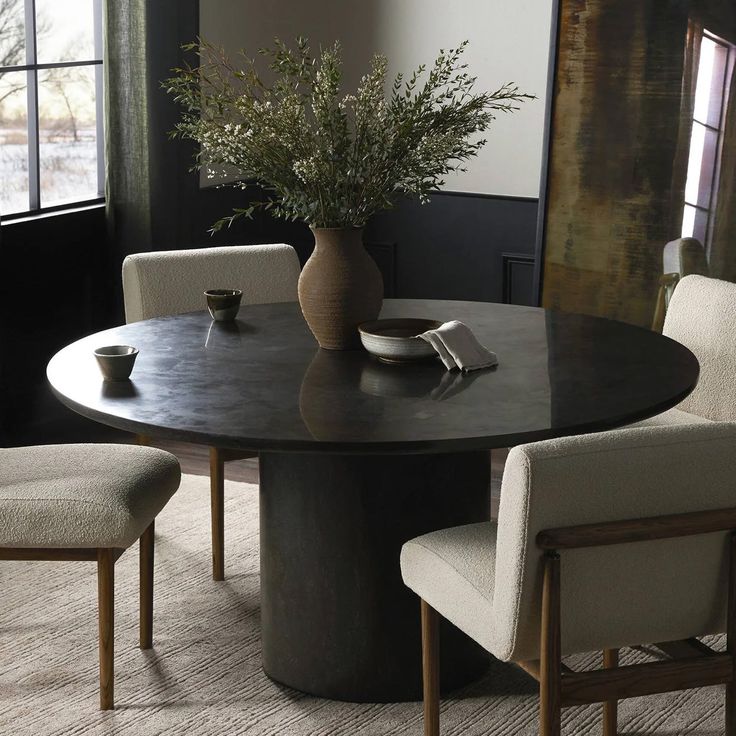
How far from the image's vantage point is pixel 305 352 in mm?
2623

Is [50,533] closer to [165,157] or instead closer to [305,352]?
[305,352]

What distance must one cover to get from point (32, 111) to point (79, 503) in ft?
7.29

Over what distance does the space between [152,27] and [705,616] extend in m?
3.11

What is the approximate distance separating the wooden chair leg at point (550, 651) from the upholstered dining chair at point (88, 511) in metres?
0.94

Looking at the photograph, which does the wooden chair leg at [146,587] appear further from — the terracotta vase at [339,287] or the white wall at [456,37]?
the white wall at [456,37]

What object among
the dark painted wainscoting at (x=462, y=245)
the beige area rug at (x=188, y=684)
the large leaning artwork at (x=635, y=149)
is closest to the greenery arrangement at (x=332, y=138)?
the beige area rug at (x=188, y=684)

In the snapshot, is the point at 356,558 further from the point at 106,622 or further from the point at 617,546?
the point at 617,546

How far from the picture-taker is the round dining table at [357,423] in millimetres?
2139

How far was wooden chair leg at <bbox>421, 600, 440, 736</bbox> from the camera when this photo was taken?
2.16 metres

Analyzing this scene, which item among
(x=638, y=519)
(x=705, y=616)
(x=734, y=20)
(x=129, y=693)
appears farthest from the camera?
(x=734, y=20)

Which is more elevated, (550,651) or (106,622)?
(550,651)

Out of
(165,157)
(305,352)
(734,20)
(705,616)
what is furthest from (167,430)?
(734,20)

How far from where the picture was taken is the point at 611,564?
1807mm

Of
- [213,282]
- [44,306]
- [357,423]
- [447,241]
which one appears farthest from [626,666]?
[447,241]
